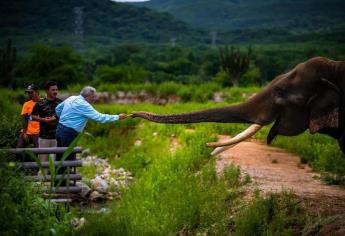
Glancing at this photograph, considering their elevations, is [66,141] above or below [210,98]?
Result: above

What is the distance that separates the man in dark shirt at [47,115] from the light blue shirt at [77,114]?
1.83ft

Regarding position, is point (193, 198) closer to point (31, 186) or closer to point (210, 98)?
point (31, 186)

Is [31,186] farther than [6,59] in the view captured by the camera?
No

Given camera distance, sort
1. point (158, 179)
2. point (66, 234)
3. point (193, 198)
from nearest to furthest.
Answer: point (66, 234) → point (193, 198) → point (158, 179)

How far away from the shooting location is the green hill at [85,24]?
132500mm

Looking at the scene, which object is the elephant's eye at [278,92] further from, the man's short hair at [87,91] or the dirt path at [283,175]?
the man's short hair at [87,91]

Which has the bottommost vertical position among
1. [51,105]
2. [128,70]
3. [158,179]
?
[128,70]

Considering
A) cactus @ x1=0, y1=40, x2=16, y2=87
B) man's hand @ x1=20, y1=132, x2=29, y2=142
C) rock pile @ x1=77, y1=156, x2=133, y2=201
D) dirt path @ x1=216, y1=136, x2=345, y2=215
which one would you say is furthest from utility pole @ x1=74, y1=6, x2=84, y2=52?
man's hand @ x1=20, y1=132, x2=29, y2=142

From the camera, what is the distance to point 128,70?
216 ft

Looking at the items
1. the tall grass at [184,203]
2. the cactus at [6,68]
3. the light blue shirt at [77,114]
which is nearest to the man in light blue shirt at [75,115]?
the light blue shirt at [77,114]

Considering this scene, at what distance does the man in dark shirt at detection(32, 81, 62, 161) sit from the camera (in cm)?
1094

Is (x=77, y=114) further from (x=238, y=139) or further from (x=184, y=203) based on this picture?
(x=238, y=139)

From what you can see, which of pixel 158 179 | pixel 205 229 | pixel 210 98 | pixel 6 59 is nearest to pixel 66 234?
pixel 205 229

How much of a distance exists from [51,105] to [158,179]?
2.62 m
